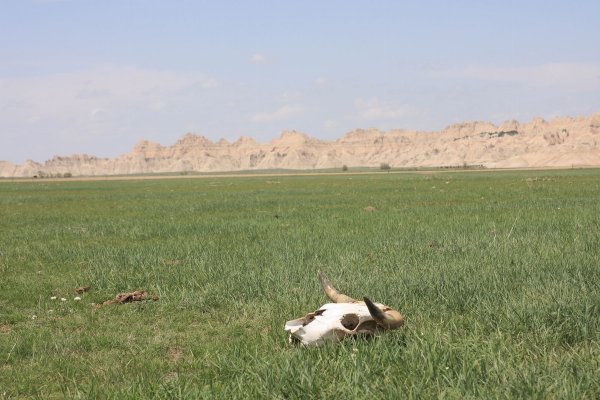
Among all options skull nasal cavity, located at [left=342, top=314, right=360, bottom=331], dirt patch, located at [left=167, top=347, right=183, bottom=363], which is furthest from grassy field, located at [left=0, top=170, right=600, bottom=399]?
skull nasal cavity, located at [left=342, top=314, right=360, bottom=331]

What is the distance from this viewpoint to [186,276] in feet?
32.7

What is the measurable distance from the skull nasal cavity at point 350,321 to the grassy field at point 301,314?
176mm

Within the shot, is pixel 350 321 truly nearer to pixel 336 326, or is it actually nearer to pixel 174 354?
pixel 336 326

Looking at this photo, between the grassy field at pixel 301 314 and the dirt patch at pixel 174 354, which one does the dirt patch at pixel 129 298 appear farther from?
the dirt patch at pixel 174 354

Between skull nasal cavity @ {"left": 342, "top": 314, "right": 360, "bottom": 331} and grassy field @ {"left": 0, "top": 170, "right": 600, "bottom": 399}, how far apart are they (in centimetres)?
18

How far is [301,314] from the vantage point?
711 cm

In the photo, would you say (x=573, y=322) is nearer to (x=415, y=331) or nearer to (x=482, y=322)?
(x=482, y=322)

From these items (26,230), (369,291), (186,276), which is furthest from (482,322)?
(26,230)

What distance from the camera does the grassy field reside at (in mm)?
4715

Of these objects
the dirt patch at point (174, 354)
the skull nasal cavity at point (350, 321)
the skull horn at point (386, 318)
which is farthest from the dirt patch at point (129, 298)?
the skull horn at point (386, 318)

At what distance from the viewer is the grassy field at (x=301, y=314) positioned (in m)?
4.71

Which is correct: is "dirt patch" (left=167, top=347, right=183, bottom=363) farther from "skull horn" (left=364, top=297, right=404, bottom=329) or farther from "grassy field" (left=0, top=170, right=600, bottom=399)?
"skull horn" (left=364, top=297, right=404, bottom=329)

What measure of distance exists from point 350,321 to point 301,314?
63.1 inches

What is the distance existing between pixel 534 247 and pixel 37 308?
28.8 ft
